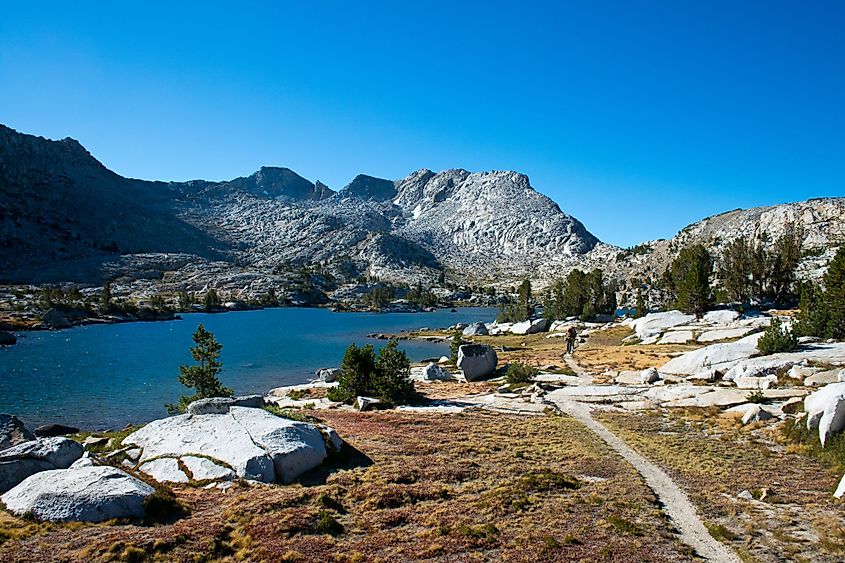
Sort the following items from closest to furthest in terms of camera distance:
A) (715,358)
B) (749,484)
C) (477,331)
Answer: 1. (749,484)
2. (715,358)
3. (477,331)

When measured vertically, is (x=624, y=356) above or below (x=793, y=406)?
below

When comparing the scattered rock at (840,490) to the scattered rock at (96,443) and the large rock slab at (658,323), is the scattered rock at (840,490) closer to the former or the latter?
the scattered rock at (96,443)

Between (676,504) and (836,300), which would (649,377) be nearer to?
(836,300)

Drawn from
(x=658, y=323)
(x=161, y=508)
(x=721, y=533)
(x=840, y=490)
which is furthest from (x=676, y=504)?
(x=658, y=323)

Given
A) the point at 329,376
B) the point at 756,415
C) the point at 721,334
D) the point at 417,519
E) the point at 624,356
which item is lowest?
the point at 329,376

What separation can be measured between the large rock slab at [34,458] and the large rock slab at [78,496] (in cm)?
149

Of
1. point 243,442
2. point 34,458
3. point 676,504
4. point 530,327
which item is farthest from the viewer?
point 530,327

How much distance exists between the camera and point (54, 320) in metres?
138

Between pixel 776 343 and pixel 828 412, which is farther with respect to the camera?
pixel 776 343

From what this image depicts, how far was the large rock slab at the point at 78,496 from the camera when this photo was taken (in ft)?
51.6

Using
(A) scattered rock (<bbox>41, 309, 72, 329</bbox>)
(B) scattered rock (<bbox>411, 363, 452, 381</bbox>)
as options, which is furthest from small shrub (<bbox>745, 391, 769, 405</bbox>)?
(A) scattered rock (<bbox>41, 309, 72, 329</bbox>)

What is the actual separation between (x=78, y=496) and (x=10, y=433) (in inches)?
434

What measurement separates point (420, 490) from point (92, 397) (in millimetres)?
51811

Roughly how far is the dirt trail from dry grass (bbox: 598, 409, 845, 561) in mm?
382
